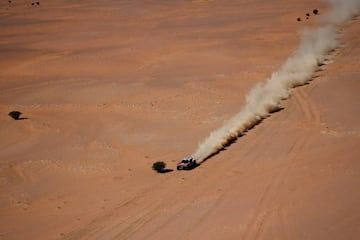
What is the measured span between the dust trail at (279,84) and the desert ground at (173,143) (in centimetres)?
68

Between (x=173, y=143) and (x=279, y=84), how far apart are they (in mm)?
9985

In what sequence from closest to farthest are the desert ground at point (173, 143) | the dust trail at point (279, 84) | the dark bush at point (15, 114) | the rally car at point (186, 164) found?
the desert ground at point (173, 143), the rally car at point (186, 164), the dust trail at point (279, 84), the dark bush at point (15, 114)

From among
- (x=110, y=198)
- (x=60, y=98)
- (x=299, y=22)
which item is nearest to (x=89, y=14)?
(x=299, y=22)

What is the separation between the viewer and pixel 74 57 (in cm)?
4388

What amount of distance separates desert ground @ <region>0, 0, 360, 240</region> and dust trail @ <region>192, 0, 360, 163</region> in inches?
26.9

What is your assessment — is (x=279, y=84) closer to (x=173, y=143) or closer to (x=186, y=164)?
(x=173, y=143)

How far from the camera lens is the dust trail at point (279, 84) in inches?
851

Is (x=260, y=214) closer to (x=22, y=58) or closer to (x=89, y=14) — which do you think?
(x=22, y=58)

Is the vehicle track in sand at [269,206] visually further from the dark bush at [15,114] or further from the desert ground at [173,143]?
the dark bush at [15,114]

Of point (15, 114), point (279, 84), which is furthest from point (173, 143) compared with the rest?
point (15, 114)

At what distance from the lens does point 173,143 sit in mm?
22641

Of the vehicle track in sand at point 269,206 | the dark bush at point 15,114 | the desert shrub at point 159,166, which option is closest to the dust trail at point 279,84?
the desert shrub at point 159,166

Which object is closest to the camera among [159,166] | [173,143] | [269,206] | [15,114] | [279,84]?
[269,206]

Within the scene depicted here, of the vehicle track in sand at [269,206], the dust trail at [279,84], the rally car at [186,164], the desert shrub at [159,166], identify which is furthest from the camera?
the dust trail at [279,84]
